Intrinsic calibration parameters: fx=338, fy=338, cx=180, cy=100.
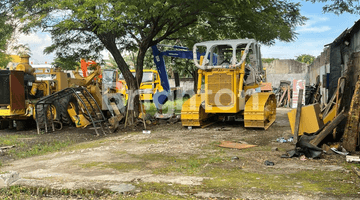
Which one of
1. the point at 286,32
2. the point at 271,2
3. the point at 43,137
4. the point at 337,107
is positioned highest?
the point at 271,2

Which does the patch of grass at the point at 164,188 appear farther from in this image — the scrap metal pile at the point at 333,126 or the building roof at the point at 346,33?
the building roof at the point at 346,33

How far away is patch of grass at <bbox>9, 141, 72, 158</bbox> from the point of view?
803cm

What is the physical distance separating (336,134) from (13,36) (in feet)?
41.0

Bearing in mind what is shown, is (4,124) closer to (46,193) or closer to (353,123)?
(46,193)

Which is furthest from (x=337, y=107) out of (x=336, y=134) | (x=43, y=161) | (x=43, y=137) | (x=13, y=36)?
(x=13, y=36)

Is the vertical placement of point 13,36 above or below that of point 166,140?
above

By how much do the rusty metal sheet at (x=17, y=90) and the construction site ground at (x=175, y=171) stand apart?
9.82ft

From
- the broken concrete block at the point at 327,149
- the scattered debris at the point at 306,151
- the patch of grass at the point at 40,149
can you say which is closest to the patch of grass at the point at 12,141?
the patch of grass at the point at 40,149

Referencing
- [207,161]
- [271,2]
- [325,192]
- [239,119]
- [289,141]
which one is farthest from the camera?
[239,119]

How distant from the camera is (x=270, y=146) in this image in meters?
7.75

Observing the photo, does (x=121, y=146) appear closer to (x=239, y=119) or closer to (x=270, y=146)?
(x=270, y=146)

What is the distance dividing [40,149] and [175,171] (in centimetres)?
465

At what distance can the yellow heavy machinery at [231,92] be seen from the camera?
10391 millimetres

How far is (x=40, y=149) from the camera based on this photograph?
869 centimetres
